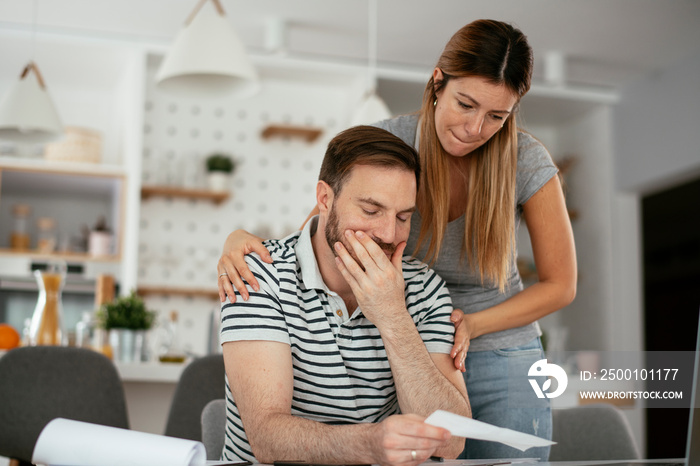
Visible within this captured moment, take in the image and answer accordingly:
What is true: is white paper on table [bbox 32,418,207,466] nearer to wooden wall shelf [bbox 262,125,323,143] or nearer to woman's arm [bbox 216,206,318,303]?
woman's arm [bbox 216,206,318,303]

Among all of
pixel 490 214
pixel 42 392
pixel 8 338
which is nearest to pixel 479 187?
pixel 490 214

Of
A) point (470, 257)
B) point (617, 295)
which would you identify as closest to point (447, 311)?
point (470, 257)

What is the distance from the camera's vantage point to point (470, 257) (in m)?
1.66

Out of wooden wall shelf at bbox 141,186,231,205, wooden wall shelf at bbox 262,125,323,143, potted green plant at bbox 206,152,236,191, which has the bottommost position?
wooden wall shelf at bbox 141,186,231,205

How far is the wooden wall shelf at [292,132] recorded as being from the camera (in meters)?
5.09

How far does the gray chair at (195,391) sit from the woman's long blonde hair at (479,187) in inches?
28.0

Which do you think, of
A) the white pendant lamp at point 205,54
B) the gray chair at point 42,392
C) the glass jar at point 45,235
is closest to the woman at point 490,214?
the gray chair at point 42,392

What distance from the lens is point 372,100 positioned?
3932 mm

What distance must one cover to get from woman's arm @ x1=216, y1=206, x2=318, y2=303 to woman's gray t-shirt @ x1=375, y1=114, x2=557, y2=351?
1.29 ft

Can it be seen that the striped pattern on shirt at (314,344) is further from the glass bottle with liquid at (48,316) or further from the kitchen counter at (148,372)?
the glass bottle with liquid at (48,316)

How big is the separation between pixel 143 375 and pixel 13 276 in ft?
9.13

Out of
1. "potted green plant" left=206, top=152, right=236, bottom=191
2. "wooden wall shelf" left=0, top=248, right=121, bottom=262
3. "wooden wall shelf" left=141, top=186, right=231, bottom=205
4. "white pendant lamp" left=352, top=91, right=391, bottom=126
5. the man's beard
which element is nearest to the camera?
the man's beard

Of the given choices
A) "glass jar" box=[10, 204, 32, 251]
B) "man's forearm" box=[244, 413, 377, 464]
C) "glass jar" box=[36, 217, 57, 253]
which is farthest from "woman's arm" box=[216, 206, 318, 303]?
"glass jar" box=[10, 204, 32, 251]

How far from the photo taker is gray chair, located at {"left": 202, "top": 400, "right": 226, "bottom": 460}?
1.54 m
